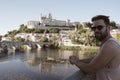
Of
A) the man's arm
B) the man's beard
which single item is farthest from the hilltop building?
the man's arm

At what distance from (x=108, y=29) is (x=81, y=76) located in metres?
0.52

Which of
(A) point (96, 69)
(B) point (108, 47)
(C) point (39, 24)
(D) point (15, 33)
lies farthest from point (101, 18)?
(C) point (39, 24)

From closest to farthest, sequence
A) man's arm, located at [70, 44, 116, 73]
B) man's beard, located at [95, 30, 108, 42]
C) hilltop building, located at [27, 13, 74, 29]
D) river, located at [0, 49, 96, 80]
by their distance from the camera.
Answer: man's arm, located at [70, 44, 116, 73]
man's beard, located at [95, 30, 108, 42]
river, located at [0, 49, 96, 80]
hilltop building, located at [27, 13, 74, 29]

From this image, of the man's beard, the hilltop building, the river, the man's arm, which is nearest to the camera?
the man's arm

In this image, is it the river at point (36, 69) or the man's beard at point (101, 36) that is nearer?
the man's beard at point (101, 36)

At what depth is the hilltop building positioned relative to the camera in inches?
5079

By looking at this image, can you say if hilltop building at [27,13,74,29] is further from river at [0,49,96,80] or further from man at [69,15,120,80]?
man at [69,15,120,80]

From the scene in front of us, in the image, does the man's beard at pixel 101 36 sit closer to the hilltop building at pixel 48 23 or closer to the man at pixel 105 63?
the man at pixel 105 63

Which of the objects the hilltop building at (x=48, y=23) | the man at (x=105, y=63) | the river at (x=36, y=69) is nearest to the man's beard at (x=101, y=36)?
the man at (x=105, y=63)

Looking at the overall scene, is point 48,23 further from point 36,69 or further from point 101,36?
point 101,36

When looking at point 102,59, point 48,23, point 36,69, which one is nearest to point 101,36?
point 102,59

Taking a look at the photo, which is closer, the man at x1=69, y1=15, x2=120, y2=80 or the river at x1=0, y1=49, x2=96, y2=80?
the man at x1=69, y1=15, x2=120, y2=80

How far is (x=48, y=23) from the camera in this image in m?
137

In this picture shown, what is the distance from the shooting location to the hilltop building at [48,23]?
423 ft
